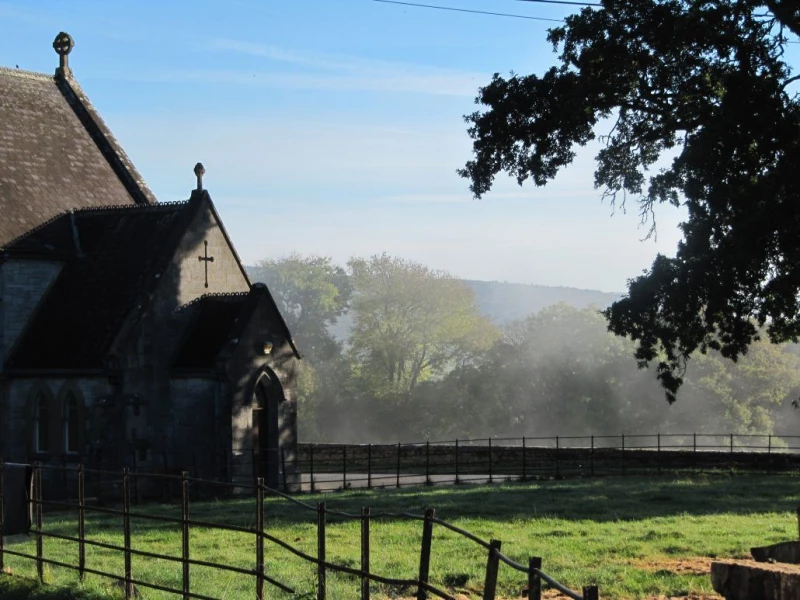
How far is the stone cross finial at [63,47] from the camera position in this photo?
132 ft

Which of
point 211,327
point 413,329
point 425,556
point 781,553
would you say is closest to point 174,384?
point 211,327

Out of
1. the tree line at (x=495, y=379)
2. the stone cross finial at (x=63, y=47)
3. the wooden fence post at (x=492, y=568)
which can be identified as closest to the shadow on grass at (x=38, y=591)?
the wooden fence post at (x=492, y=568)

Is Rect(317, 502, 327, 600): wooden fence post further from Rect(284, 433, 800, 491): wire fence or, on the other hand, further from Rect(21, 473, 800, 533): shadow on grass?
Rect(284, 433, 800, 491): wire fence

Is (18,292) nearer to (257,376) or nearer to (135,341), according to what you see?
(135,341)

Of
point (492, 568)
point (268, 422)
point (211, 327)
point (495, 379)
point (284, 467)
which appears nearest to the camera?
point (492, 568)

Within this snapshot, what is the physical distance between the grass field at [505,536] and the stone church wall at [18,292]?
8.68m

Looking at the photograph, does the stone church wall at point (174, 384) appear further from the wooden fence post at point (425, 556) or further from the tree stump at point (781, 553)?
the wooden fence post at point (425, 556)

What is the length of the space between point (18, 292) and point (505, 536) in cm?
1853

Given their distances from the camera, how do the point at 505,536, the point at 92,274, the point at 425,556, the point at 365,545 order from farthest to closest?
the point at 92,274 < the point at 505,536 < the point at 365,545 < the point at 425,556

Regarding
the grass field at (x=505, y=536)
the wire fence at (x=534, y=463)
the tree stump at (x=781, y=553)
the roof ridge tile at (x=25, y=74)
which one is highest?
the roof ridge tile at (x=25, y=74)

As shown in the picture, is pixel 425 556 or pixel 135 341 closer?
pixel 425 556

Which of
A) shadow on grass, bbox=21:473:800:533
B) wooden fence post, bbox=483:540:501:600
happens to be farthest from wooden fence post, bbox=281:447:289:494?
wooden fence post, bbox=483:540:501:600

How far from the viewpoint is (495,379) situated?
83125 millimetres

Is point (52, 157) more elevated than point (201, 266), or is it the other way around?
point (52, 157)
